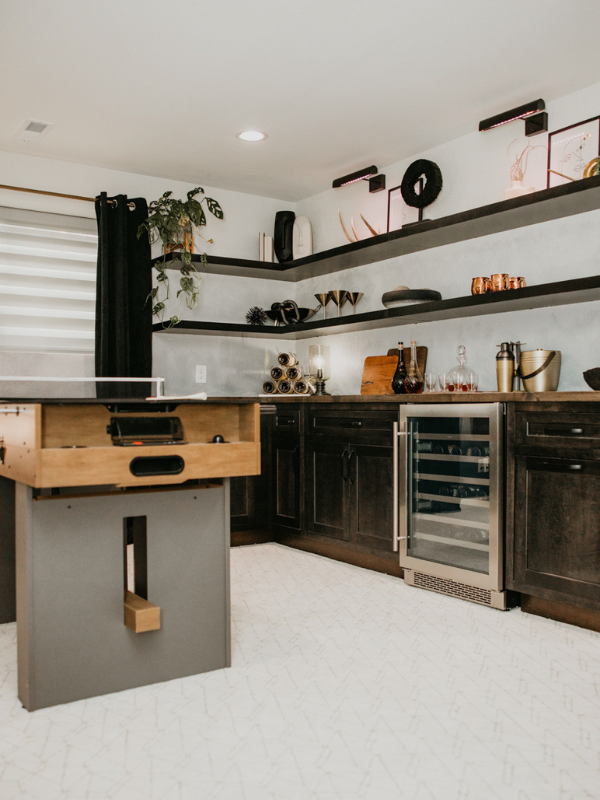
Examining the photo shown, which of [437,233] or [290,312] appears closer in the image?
[437,233]

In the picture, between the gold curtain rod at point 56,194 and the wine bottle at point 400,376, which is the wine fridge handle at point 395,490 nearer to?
the wine bottle at point 400,376

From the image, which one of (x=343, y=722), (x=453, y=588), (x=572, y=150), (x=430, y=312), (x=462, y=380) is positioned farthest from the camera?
(x=430, y=312)

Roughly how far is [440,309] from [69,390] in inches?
95.1

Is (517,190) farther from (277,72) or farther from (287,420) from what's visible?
(287,420)

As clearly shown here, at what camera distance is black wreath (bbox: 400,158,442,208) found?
4086 millimetres

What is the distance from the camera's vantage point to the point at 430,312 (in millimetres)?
3840

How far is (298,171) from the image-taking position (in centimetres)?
468

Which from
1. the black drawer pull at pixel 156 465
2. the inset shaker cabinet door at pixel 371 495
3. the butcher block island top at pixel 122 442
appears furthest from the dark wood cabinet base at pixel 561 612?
the black drawer pull at pixel 156 465

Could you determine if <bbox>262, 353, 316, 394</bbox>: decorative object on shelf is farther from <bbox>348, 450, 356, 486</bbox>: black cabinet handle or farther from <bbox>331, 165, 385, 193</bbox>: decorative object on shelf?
<bbox>331, 165, 385, 193</bbox>: decorative object on shelf

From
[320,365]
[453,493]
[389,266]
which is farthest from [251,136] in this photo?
[453,493]

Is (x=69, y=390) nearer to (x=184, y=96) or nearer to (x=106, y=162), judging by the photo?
(x=106, y=162)

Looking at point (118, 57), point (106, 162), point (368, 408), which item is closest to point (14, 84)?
point (118, 57)

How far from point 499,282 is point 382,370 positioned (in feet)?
3.62

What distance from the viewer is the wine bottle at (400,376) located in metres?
3.95
